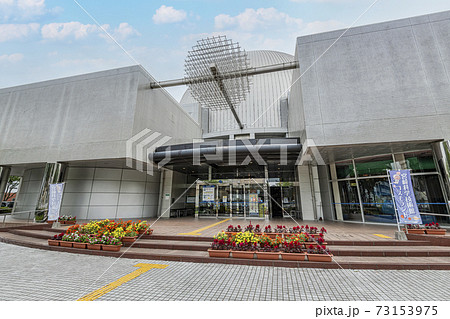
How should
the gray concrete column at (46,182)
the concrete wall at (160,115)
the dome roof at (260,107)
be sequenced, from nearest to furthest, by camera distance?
the gray concrete column at (46,182), the concrete wall at (160,115), the dome roof at (260,107)

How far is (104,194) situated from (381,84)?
2095 cm

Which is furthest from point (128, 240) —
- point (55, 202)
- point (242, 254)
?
point (55, 202)

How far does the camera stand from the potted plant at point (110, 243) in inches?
269

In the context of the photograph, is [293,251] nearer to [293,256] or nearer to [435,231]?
[293,256]

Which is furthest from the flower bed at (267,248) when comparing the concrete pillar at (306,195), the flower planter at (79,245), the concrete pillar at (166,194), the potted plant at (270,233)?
the concrete pillar at (166,194)

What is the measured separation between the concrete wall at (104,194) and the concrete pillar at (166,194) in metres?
1.68

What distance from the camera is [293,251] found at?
18.9 ft

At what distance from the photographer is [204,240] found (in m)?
7.75

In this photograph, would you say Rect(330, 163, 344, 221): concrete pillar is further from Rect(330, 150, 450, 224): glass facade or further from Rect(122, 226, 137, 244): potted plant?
Rect(122, 226, 137, 244): potted plant

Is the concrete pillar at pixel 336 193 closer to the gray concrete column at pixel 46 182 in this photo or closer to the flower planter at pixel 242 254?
the flower planter at pixel 242 254

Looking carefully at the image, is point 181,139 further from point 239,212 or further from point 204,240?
point 204,240

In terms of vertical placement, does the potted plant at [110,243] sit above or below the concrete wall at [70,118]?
below

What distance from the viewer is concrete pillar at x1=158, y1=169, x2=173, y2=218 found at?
58.1 feet
